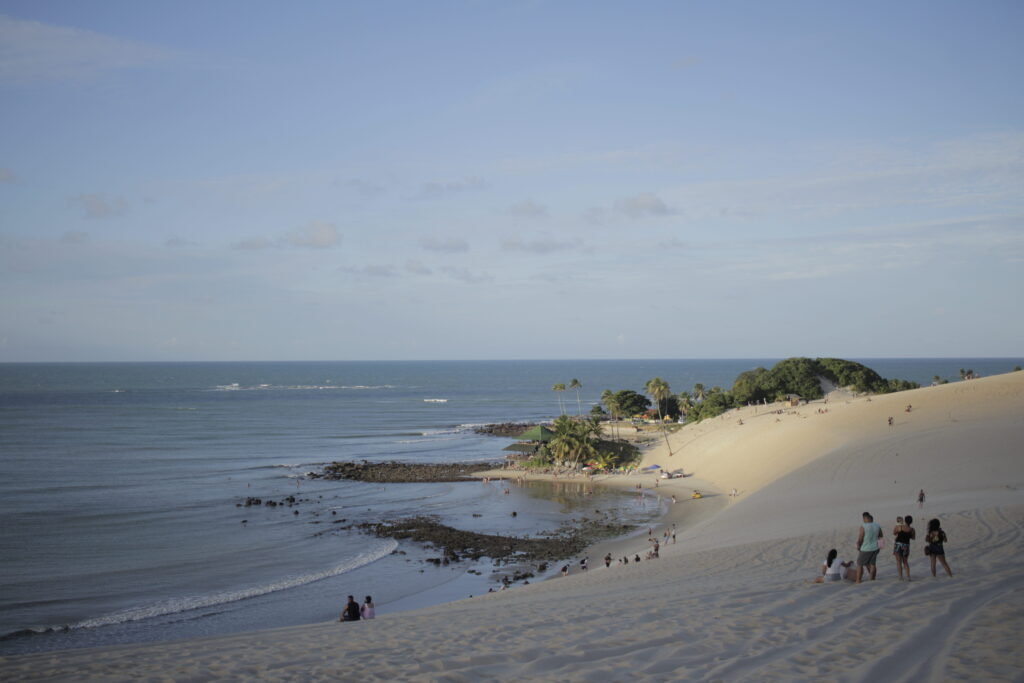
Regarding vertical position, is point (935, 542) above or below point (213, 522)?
above

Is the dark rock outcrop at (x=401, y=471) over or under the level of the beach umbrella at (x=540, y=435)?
under

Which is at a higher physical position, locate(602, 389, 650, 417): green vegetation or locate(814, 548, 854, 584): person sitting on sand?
locate(814, 548, 854, 584): person sitting on sand

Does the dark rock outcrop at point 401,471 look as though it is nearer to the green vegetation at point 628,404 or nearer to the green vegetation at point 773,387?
the green vegetation at point 773,387

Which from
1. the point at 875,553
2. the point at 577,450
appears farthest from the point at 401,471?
the point at 875,553

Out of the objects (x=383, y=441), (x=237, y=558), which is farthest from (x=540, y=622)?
(x=383, y=441)

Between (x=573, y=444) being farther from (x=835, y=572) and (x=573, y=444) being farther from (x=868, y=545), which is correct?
(x=868, y=545)

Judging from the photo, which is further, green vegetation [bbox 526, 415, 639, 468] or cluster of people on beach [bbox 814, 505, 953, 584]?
green vegetation [bbox 526, 415, 639, 468]

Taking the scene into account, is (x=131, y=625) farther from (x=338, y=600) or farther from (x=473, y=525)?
(x=473, y=525)

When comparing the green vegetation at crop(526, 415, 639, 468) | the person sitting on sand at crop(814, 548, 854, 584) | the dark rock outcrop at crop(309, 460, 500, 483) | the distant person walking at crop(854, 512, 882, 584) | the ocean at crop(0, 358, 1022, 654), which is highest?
the distant person walking at crop(854, 512, 882, 584)

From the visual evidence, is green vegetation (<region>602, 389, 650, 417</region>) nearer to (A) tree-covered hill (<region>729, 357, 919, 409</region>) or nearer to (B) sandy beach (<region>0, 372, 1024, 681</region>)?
(A) tree-covered hill (<region>729, 357, 919, 409</region>)

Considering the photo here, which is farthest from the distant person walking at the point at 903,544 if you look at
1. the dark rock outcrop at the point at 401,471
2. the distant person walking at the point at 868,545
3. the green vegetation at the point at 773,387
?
the green vegetation at the point at 773,387

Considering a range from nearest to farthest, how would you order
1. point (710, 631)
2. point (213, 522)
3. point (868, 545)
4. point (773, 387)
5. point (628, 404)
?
point (710, 631) → point (868, 545) → point (213, 522) → point (773, 387) → point (628, 404)

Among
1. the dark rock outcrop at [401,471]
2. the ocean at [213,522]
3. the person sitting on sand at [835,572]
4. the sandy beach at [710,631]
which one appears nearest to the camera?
the sandy beach at [710,631]

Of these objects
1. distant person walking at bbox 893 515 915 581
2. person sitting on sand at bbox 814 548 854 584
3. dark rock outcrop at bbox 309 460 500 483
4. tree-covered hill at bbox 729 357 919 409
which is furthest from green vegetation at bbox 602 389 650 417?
distant person walking at bbox 893 515 915 581
